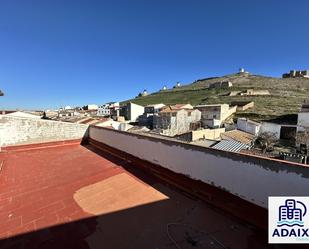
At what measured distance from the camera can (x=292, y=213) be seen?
2.08 metres

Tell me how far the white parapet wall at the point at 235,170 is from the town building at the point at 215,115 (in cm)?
3196

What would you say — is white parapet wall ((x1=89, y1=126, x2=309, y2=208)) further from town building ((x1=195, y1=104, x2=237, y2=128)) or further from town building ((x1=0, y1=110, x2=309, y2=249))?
town building ((x1=195, y1=104, x2=237, y2=128))

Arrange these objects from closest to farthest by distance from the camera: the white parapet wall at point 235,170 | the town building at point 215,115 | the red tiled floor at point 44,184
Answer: the white parapet wall at point 235,170
the red tiled floor at point 44,184
the town building at point 215,115

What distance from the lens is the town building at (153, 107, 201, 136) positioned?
3338cm

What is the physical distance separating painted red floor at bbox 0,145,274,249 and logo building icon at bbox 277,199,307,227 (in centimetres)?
33

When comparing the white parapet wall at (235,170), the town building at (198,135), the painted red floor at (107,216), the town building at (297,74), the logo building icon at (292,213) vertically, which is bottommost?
the town building at (198,135)

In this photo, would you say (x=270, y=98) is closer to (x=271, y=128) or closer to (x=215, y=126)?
(x=271, y=128)

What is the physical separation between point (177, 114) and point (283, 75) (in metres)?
68.6

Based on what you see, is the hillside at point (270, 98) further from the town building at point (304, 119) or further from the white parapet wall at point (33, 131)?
the white parapet wall at point (33, 131)

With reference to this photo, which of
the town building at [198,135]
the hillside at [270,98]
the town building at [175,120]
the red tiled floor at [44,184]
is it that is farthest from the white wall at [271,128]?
the red tiled floor at [44,184]

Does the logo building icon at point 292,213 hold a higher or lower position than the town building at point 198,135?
higher

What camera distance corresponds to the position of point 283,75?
7825cm

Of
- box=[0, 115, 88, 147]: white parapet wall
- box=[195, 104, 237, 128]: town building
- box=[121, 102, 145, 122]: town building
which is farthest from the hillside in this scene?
box=[0, 115, 88, 147]: white parapet wall

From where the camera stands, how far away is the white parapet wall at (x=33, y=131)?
20.8 ft
